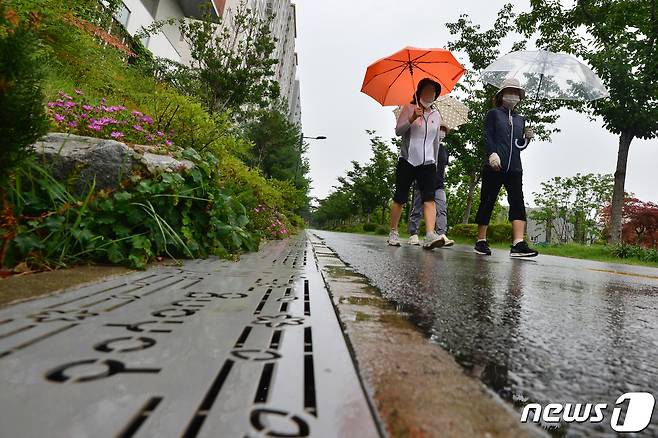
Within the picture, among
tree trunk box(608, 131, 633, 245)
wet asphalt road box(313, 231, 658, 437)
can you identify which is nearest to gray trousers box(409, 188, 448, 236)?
wet asphalt road box(313, 231, 658, 437)

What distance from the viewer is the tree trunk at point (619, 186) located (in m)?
12.2

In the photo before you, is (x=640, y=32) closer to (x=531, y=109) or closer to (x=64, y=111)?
(x=531, y=109)

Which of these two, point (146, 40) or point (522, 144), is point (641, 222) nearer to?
point (522, 144)

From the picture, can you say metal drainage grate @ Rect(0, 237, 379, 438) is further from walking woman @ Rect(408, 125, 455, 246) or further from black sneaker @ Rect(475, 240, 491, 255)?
walking woman @ Rect(408, 125, 455, 246)

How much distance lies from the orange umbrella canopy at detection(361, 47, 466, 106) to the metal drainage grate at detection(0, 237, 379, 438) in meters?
5.48

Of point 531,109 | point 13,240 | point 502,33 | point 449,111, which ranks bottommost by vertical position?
point 13,240

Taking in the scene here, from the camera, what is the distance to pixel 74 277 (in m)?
1.50

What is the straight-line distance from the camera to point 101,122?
10.0 ft

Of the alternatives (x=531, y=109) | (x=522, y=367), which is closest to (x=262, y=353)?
(x=522, y=367)

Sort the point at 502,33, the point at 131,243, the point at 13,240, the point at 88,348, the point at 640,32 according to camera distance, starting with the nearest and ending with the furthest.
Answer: the point at 88,348
the point at 13,240
the point at 131,243
the point at 640,32
the point at 502,33

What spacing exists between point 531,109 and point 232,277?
1995 cm

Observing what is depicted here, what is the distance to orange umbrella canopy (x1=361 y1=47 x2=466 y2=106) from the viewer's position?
229 inches

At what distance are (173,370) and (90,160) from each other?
198cm

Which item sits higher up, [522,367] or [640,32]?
[640,32]
